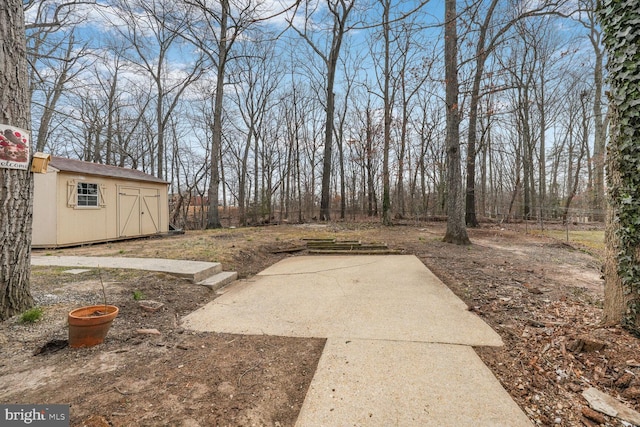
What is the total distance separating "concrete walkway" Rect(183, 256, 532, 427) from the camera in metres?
1.54

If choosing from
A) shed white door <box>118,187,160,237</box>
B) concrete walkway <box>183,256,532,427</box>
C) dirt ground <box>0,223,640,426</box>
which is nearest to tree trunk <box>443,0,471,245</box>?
concrete walkway <box>183,256,532,427</box>

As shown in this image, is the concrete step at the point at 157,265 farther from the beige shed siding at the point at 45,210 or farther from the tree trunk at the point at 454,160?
the tree trunk at the point at 454,160

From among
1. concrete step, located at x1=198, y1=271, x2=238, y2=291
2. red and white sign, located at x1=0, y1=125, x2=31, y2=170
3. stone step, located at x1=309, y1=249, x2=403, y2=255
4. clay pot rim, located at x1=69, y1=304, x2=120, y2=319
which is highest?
red and white sign, located at x1=0, y1=125, x2=31, y2=170

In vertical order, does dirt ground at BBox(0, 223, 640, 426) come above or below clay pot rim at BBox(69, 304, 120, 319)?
below

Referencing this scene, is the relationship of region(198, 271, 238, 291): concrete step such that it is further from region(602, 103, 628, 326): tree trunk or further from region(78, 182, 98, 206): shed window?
region(78, 182, 98, 206): shed window

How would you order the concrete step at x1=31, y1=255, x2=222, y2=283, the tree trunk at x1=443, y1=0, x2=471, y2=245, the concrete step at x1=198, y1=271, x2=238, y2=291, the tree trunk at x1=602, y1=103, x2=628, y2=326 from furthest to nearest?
1. the tree trunk at x1=443, y1=0, x2=471, y2=245
2. the concrete step at x1=31, y1=255, x2=222, y2=283
3. the concrete step at x1=198, y1=271, x2=238, y2=291
4. the tree trunk at x1=602, y1=103, x2=628, y2=326

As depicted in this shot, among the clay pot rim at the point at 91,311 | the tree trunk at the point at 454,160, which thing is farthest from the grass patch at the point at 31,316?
the tree trunk at the point at 454,160

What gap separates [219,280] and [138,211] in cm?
800

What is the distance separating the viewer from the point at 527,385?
1.79 m

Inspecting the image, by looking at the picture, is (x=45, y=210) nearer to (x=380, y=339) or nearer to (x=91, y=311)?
(x=91, y=311)

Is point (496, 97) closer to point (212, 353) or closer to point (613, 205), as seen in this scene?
point (613, 205)

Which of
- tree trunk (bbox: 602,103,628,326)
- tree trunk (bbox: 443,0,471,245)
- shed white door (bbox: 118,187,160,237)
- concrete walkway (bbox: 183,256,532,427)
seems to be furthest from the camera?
shed white door (bbox: 118,187,160,237)

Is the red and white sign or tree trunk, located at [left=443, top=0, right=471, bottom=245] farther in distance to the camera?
tree trunk, located at [left=443, top=0, right=471, bottom=245]

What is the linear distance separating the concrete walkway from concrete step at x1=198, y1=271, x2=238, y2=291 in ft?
0.80
